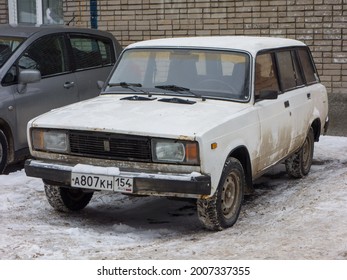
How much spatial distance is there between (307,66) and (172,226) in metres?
2.96

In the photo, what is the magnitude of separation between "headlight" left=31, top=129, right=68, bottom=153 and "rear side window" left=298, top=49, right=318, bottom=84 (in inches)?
131

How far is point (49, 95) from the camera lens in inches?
321

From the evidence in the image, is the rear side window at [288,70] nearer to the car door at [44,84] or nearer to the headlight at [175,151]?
the headlight at [175,151]

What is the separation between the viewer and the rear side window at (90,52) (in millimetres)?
8844

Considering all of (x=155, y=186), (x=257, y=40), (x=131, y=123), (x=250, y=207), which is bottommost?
(x=250, y=207)

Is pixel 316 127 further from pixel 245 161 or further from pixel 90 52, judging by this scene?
pixel 90 52

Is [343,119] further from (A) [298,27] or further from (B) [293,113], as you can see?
(B) [293,113]

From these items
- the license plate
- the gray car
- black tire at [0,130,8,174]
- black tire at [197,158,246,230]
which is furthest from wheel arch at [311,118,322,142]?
black tire at [0,130,8,174]

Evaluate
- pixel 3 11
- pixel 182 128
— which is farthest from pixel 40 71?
pixel 3 11

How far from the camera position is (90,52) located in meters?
9.15

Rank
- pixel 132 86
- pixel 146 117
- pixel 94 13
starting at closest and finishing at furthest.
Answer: pixel 146 117
pixel 132 86
pixel 94 13

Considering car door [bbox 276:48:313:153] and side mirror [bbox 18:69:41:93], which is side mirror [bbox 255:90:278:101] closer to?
car door [bbox 276:48:313:153]

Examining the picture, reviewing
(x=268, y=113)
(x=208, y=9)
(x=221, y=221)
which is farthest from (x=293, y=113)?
(x=208, y=9)

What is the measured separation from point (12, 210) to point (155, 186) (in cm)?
173
